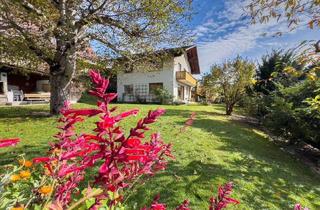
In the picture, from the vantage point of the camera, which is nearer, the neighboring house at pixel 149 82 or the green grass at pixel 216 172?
the green grass at pixel 216 172

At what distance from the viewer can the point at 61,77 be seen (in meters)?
11.2

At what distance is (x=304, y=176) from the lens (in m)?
6.88

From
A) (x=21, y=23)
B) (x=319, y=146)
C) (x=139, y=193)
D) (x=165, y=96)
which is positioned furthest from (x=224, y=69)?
(x=139, y=193)

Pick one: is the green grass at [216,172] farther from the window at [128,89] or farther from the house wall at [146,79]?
the window at [128,89]

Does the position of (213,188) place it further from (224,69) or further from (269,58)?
(269,58)

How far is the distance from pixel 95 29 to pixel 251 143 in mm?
7983

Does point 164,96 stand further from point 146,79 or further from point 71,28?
point 71,28

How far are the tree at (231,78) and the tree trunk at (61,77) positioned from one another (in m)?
11.7

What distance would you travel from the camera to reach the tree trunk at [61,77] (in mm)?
10891

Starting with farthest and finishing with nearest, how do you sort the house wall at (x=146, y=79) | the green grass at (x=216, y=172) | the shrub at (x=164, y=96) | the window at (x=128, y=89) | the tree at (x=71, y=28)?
the window at (x=128, y=89) < the house wall at (x=146, y=79) < the shrub at (x=164, y=96) < the tree at (x=71, y=28) < the green grass at (x=216, y=172)

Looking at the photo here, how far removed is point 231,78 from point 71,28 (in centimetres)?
1293

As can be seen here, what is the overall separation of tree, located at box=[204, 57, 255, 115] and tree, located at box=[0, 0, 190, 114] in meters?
8.46

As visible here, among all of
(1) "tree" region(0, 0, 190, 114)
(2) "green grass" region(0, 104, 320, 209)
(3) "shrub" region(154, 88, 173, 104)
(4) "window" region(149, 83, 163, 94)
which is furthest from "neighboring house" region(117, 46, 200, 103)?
(2) "green grass" region(0, 104, 320, 209)

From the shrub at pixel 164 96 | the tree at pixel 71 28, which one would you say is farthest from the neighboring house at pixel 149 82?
the tree at pixel 71 28
